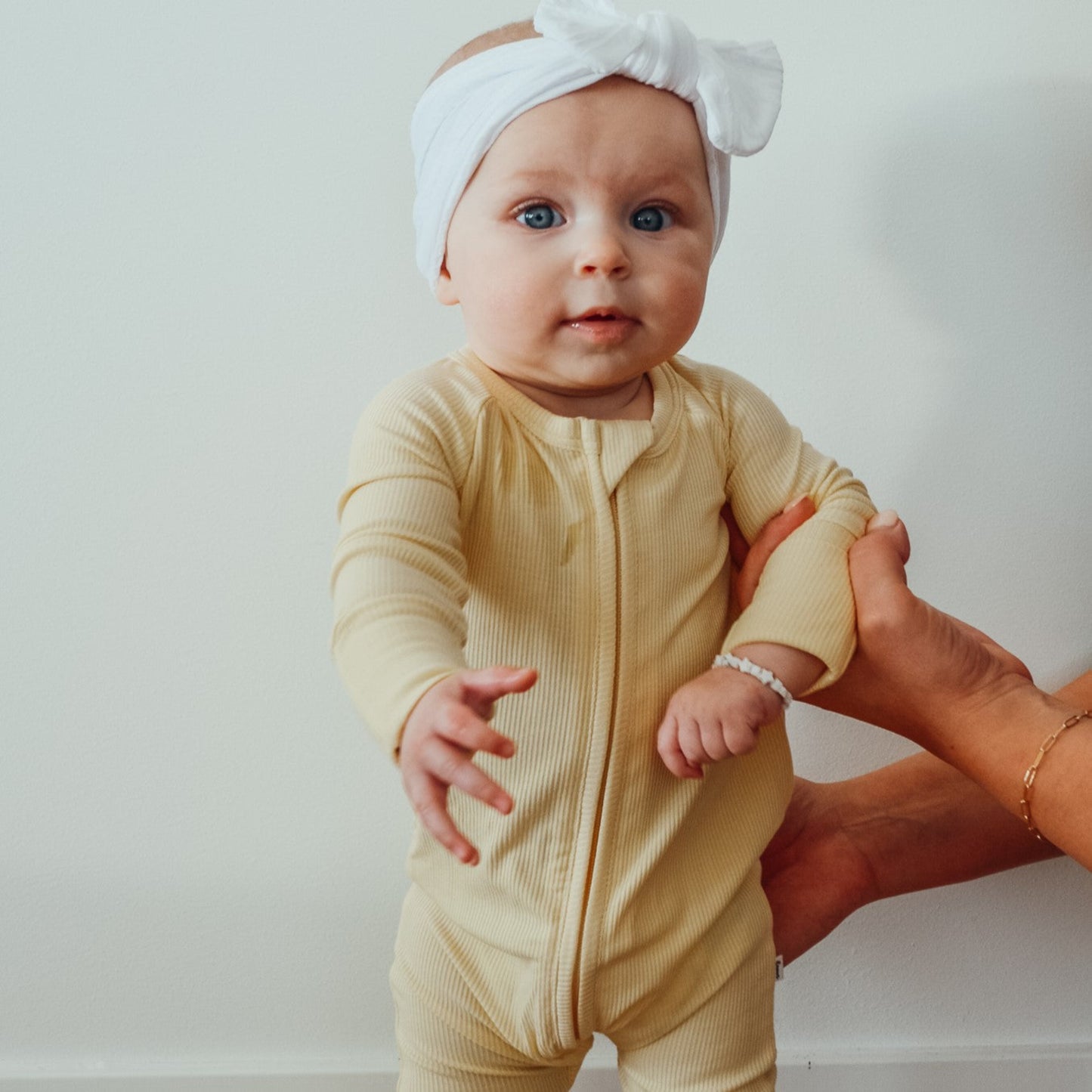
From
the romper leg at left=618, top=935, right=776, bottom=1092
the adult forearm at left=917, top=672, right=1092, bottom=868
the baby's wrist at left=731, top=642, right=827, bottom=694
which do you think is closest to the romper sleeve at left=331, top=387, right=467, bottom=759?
the baby's wrist at left=731, top=642, right=827, bottom=694

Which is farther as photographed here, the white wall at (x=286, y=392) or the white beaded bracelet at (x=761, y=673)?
the white wall at (x=286, y=392)

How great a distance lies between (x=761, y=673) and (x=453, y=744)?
0.29m

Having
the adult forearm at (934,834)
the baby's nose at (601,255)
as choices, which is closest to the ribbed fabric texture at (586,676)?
the baby's nose at (601,255)

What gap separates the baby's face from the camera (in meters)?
0.80

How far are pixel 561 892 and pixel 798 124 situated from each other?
80 cm

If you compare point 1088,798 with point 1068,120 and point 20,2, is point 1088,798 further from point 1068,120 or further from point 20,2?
point 20,2

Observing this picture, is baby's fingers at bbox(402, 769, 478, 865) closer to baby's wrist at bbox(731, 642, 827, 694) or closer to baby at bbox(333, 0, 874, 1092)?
baby at bbox(333, 0, 874, 1092)

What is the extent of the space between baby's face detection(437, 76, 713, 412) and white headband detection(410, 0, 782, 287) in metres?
0.01

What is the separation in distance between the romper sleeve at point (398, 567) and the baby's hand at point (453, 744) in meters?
0.02

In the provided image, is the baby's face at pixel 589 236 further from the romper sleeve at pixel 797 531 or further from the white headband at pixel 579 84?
the romper sleeve at pixel 797 531

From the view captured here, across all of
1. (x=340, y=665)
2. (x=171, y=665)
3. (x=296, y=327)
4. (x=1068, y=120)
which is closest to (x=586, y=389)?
(x=340, y=665)

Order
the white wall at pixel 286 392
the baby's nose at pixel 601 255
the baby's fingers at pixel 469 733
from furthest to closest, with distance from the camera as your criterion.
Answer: the white wall at pixel 286 392 < the baby's nose at pixel 601 255 < the baby's fingers at pixel 469 733

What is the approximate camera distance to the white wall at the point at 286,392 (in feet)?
3.89

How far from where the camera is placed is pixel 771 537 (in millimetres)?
929
